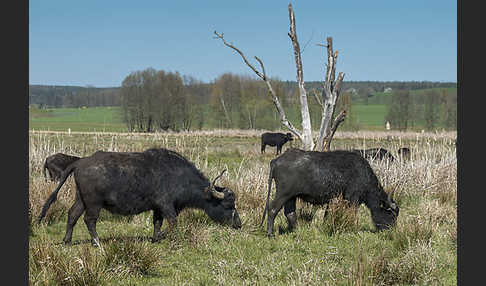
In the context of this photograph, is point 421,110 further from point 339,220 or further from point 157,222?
point 157,222

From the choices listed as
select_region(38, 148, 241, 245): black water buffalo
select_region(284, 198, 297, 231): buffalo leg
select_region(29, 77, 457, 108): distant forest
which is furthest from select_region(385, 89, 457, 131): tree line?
select_region(38, 148, 241, 245): black water buffalo

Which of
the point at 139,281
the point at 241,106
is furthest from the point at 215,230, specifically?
the point at 241,106

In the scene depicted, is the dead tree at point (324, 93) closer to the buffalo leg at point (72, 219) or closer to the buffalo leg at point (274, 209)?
the buffalo leg at point (274, 209)

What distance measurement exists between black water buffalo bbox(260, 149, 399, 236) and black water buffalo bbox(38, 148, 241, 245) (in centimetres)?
102

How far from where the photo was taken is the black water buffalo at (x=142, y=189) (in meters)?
7.88

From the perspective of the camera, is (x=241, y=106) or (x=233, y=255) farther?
(x=241, y=106)

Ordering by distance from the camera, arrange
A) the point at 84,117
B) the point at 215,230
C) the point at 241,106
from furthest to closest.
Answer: the point at 84,117 → the point at 241,106 → the point at 215,230

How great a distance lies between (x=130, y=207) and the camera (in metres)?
8.18

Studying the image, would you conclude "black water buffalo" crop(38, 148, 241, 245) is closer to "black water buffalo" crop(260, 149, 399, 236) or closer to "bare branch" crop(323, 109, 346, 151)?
"black water buffalo" crop(260, 149, 399, 236)

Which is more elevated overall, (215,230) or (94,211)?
(94,211)

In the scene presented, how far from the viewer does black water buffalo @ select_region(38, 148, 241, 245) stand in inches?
310

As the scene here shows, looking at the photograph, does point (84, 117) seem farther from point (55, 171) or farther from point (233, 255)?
point (233, 255)

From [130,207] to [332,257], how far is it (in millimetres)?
3493

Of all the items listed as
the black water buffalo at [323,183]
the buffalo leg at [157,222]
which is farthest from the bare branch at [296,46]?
the buffalo leg at [157,222]
